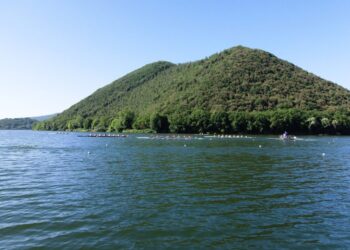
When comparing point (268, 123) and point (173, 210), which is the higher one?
point (268, 123)

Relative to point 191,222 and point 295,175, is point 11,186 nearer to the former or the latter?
point 191,222

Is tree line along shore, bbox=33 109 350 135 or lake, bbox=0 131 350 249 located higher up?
tree line along shore, bbox=33 109 350 135

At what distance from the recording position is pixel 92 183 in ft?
97.1

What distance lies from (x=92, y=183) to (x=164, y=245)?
16.6 metres

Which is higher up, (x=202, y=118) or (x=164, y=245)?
(x=202, y=118)

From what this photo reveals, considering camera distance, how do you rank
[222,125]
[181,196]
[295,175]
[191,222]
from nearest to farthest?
[191,222] → [181,196] → [295,175] → [222,125]

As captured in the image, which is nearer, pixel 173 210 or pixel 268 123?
pixel 173 210

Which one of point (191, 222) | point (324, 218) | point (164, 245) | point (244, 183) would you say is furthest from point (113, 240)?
point (244, 183)

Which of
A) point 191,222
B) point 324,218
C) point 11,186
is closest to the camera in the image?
point 191,222

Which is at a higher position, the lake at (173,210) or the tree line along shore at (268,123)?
the tree line along shore at (268,123)

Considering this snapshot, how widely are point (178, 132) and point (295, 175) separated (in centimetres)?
15347

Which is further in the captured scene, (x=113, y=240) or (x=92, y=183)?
(x=92, y=183)

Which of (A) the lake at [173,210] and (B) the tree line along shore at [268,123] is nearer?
(A) the lake at [173,210]

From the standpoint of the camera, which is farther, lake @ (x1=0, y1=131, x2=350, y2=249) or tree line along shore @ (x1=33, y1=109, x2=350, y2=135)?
tree line along shore @ (x1=33, y1=109, x2=350, y2=135)
